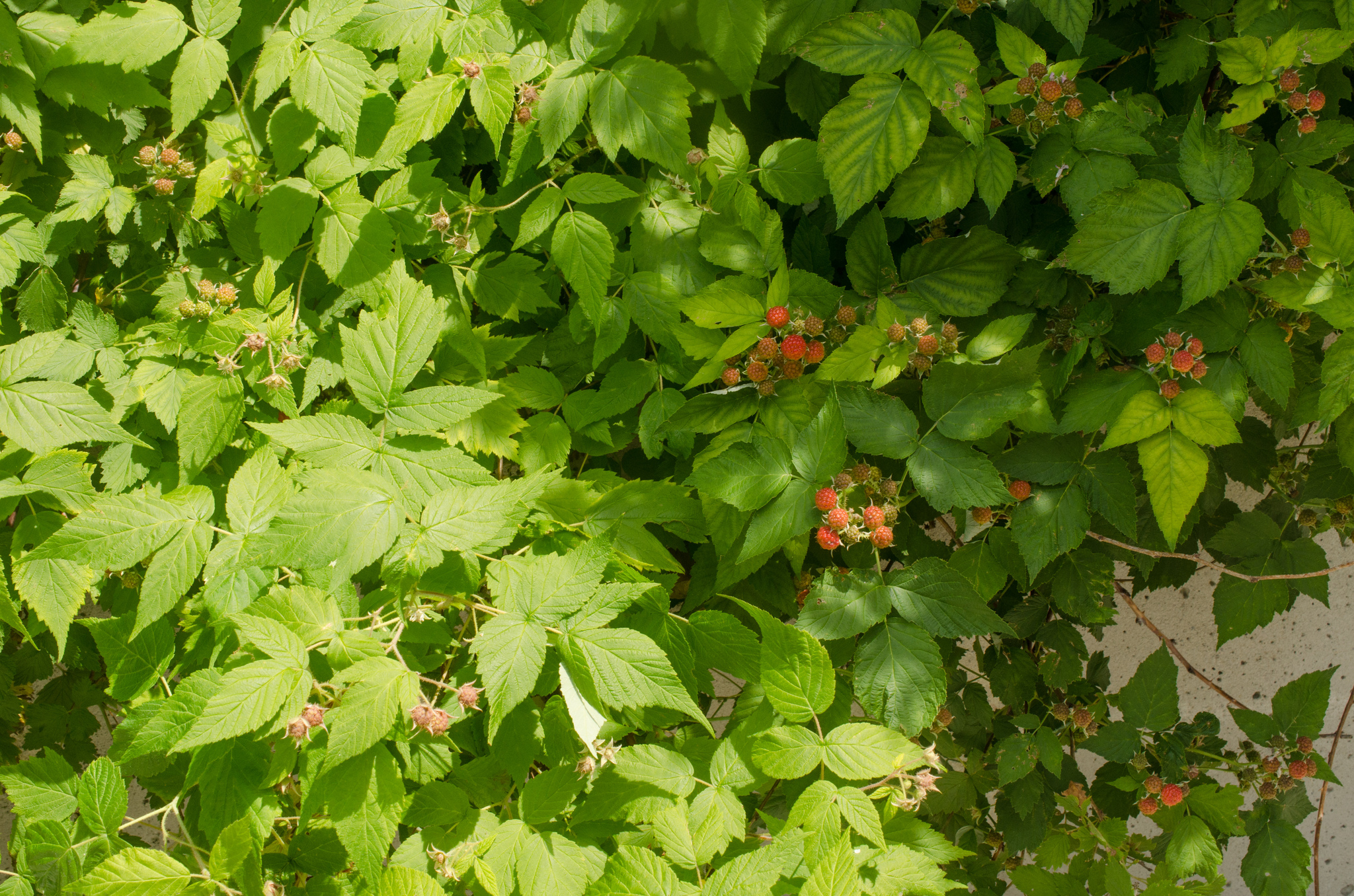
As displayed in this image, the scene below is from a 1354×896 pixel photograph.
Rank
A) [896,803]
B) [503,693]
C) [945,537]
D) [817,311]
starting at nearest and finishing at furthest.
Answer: [503,693] → [896,803] → [817,311] → [945,537]

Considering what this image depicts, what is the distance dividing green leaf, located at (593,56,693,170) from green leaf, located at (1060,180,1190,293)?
62cm

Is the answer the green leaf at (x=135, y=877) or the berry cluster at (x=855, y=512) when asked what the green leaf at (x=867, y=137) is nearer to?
the berry cluster at (x=855, y=512)

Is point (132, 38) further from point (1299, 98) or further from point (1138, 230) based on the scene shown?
point (1299, 98)

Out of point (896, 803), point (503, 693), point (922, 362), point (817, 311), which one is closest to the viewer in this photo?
point (503, 693)

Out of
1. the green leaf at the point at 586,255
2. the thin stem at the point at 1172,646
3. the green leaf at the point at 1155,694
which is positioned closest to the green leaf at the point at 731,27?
the green leaf at the point at 586,255

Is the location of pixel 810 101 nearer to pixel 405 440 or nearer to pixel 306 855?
pixel 405 440

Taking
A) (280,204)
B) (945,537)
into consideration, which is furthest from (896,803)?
(280,204)

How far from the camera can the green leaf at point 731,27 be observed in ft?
4.00

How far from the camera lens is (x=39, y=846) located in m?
1.15

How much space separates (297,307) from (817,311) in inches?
34.0

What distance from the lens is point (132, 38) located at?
132cm

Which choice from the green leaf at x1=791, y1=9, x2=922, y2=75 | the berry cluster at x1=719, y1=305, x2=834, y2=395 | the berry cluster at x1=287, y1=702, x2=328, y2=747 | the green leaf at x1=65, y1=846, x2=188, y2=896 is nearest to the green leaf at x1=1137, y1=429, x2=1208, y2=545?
the berry cluster at x1=719, y1=305, x2=834, y2=395

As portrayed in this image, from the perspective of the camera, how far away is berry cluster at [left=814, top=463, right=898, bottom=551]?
1132 mm

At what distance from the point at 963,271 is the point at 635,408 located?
61cm
